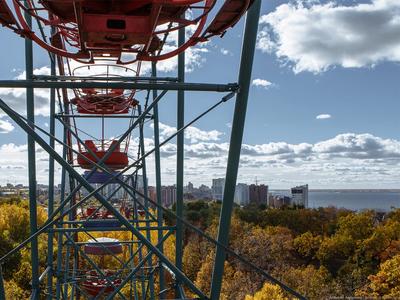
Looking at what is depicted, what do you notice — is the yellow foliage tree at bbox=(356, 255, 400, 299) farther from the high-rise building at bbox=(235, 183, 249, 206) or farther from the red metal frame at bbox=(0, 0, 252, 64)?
the high-rise building at bbox=(235, 183, 249, 206)

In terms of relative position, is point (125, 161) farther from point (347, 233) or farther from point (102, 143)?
point (347, 233)

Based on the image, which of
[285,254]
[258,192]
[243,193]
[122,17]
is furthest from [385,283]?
[243,193]

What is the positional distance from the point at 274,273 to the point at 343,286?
3.95 metres

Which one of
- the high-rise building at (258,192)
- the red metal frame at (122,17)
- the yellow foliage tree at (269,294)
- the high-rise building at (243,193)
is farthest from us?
the high-rise building at (243,193)

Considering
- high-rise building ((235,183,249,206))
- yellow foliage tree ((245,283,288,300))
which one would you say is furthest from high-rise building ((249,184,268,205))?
yellow foliage tree ((245,283,288,300))

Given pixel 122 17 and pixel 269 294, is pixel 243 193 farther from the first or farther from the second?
pixel 122 17

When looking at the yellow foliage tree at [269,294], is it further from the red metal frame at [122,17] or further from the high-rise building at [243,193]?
the high-rise building at [243,193]

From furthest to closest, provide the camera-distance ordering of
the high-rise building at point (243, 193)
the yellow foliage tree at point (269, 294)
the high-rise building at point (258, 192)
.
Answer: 1. the high-rise building at point (243, 193)
2. the high-rise building at point (258, 192)
3. the yellow foliage tree at point (269, 294)

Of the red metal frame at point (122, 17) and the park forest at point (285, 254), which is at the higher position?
the red metal frame at point (122, 17)

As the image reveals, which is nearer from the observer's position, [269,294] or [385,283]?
[269,294]

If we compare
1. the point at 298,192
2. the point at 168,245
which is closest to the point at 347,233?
the point at 168,245

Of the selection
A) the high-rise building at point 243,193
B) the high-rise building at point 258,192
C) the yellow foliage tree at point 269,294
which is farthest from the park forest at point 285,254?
the high-rise building at point 243,193

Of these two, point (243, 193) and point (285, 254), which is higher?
point (243, 193)

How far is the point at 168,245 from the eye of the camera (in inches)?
1008
